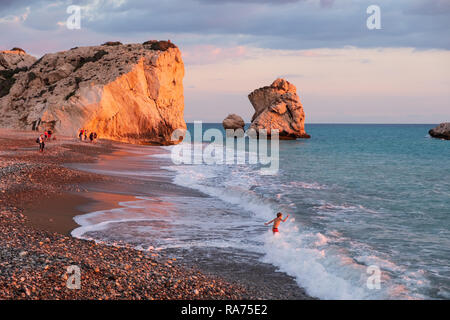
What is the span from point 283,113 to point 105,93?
48953 mm

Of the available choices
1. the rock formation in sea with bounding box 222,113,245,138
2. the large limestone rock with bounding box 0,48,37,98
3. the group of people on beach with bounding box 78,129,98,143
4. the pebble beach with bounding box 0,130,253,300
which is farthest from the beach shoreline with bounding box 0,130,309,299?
the rock formation in sea with bounding box 222,113,245,138

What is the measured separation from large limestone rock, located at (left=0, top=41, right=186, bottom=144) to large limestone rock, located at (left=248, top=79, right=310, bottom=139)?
97.3 feet

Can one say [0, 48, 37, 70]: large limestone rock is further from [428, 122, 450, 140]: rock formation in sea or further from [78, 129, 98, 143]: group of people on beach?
[428, 122, 450, 140]: rock formation in sea

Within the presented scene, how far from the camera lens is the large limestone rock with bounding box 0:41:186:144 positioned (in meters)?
48.1

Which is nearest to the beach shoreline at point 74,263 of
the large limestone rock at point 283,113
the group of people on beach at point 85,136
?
the group of people on beach at point 85,136

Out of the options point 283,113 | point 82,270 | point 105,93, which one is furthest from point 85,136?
point 283,113

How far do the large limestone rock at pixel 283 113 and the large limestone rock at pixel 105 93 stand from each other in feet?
97.3

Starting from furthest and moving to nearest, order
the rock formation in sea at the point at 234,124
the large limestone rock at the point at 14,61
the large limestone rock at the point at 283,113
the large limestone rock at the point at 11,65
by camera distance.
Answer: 1. the rock formation in sea at the point at 234,124
2. the large limestone rock at the point at 283,113
3. the large limestone rock at the point at 14,61
4. the large limestone rock at the point at 11,65

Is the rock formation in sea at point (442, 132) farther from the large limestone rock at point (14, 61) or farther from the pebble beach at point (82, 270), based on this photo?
the pebble beach at point (82, 270)

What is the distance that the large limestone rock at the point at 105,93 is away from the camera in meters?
48.1

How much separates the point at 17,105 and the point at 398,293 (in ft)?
193

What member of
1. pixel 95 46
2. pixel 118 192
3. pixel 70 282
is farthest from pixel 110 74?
pixel 70 282
